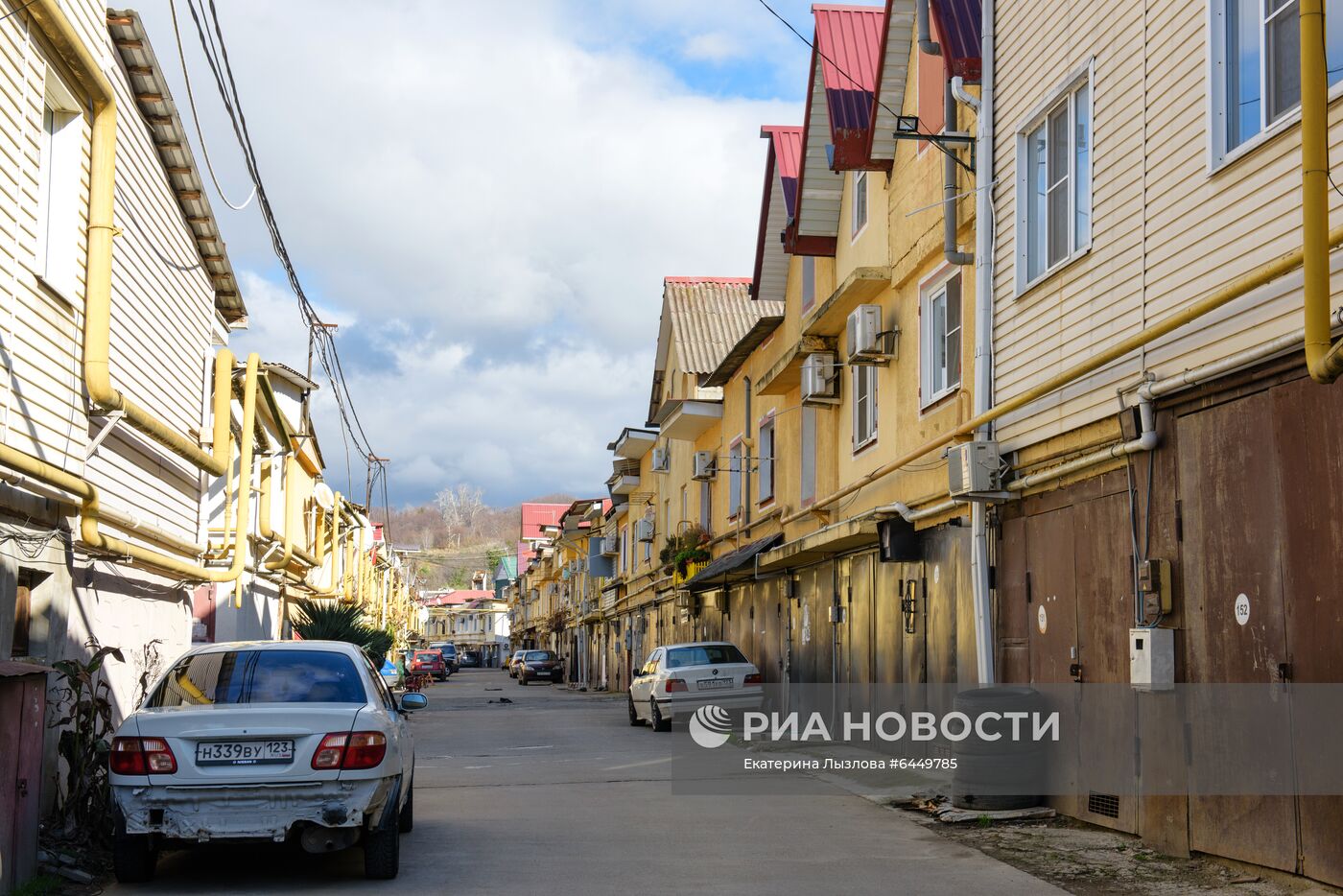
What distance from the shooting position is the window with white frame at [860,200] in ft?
62.6

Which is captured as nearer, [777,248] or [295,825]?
[295,825]

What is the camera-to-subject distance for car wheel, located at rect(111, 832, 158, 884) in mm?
8109

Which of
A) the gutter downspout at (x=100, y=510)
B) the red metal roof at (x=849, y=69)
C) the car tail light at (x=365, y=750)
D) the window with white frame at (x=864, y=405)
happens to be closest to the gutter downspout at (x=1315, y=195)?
the car tail light at (x=365, y=750)

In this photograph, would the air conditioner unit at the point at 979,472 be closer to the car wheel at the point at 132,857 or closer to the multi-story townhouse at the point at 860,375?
the multi-story townhouse at the point at 860,375

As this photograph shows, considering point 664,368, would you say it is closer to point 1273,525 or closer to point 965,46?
point 965,46

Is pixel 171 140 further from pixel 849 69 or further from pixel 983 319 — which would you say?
pixel 849 69

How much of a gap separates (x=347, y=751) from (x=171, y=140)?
938 centimetres

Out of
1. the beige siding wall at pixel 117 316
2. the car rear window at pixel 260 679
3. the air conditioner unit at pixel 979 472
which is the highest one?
the beige siding wall at pixel 117 316

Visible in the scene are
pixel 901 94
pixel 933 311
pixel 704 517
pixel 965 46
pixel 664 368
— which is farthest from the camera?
pixel 664 368

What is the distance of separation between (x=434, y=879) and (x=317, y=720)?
128cm

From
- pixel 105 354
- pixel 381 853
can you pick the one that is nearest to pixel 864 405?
pixel 105 354

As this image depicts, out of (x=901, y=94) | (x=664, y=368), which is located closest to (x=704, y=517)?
(x=664, y=368)

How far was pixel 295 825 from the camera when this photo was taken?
7969 millimetres

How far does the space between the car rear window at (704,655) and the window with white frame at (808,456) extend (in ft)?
9.37
